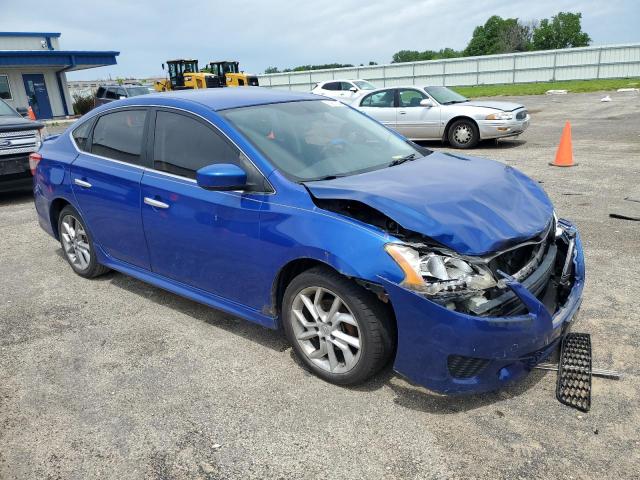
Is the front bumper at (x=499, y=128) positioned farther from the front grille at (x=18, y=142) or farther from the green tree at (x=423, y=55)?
the green tree at (x=423, y=55)

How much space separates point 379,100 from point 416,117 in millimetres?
1351

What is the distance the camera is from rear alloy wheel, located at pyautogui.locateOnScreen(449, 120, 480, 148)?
12539mm

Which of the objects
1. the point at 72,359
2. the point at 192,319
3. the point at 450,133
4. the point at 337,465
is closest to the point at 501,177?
the point at 337,465

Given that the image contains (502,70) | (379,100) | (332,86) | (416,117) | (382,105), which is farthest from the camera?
(502,70)

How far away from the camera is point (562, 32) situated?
354 ft

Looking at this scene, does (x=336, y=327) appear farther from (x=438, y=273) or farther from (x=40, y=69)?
(x=40, y=69)

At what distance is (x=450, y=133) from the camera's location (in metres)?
12.9

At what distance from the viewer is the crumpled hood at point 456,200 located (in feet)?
9.47

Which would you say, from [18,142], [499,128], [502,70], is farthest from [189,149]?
[502,70]

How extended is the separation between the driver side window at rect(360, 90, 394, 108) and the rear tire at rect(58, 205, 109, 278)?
33.6 feet

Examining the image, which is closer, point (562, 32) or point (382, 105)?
point (382, 105)

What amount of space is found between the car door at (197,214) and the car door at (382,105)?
1042 centimetres

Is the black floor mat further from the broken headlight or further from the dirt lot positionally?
the broken headlight

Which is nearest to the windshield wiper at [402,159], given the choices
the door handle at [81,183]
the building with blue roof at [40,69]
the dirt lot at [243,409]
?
the dirt lot at [243,409]
